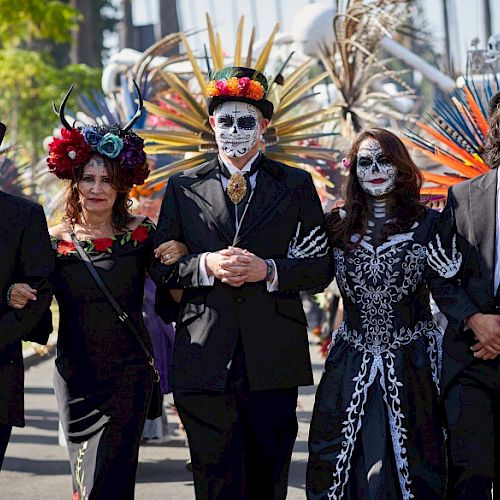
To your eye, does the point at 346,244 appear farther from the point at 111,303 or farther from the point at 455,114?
the point at 455,114

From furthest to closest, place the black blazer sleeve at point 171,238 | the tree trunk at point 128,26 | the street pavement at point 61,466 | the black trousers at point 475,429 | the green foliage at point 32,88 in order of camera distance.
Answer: the tree trunk at point 128,26 < the green foliage at point 32,88 < the street pavement at point 61,466 < the black blazer sleeve at point 171,238 < the black trousers at point 475,429

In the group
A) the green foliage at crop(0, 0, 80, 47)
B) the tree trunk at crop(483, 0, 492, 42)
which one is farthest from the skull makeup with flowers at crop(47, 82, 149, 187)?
the tree trunk at crop(483, 0, 492, 42)

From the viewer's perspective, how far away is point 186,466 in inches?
308

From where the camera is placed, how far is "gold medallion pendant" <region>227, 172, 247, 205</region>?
5.39 meters

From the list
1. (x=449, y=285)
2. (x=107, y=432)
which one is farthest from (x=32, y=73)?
(x=449, y=285)

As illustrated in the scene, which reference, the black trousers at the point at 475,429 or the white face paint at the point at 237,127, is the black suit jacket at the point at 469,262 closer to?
the black trousers at the point at 475,429

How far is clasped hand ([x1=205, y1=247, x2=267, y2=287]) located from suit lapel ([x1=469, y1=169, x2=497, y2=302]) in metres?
0.89

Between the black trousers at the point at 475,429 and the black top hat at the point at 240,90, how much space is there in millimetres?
1478

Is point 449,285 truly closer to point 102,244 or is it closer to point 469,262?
point 469,262

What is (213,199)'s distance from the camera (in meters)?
5.40

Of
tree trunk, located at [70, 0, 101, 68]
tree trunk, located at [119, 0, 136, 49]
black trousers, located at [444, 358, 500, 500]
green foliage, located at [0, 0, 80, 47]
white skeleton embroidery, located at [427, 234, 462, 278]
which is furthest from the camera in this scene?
tree trunk, located at [119, 0, 136, 49]

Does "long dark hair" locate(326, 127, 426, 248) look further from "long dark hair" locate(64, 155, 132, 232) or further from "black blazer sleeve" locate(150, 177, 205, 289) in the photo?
"long dark hair" locate(64, 155, 132, 232)

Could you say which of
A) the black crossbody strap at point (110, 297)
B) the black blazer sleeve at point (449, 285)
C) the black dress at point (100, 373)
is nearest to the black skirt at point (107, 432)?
the black dress at point (100, 373)

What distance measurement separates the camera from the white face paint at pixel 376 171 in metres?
5.38
